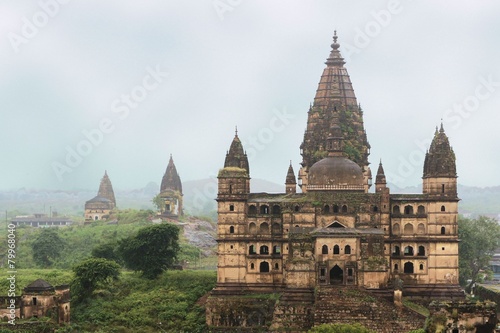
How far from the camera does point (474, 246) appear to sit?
89312 mm

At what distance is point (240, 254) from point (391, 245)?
9829 mm

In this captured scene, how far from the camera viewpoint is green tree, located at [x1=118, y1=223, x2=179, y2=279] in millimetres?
77750

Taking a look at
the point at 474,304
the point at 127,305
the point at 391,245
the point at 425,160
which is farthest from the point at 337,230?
the point at 474,304

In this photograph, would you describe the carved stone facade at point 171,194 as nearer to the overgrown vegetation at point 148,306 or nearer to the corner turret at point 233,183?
the overgrown vegetation at point 148,306

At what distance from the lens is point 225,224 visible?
71.8 m

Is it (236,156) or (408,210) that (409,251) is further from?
(236,156)

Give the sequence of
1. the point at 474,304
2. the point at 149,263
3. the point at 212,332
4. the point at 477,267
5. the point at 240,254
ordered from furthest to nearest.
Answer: the point at 477,267, the point at 149,263, the point at 240,254, the point at 212,332, the point at 474,304

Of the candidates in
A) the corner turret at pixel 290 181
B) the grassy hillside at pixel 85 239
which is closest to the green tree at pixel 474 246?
the corner turret at pixel 290 181

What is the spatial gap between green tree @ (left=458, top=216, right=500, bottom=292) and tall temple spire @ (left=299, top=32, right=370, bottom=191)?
1255 centimetres

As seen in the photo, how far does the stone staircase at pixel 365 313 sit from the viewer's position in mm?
62969

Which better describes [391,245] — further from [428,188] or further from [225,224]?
[225,224]

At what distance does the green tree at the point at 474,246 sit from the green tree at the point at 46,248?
117 ft

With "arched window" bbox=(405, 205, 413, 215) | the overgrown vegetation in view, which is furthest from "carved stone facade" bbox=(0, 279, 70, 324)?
"arched window" bbox=(405, 205, 413, 215)

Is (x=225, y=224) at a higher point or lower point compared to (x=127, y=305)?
higher
